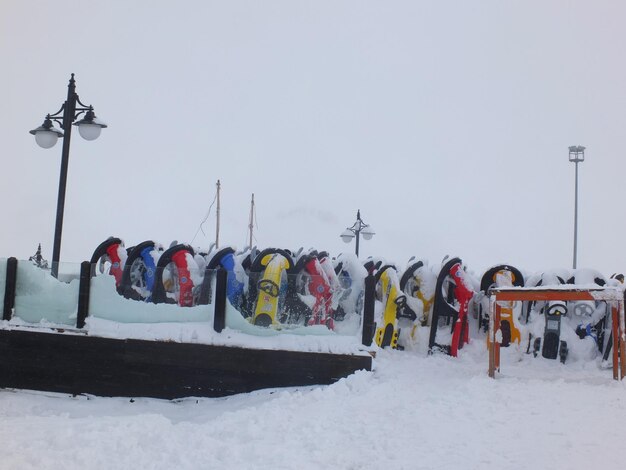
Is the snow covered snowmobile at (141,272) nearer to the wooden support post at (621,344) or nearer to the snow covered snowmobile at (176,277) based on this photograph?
the snow covered snowmobile at (176,277)

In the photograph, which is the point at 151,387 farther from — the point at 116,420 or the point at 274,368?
the point at 116,420

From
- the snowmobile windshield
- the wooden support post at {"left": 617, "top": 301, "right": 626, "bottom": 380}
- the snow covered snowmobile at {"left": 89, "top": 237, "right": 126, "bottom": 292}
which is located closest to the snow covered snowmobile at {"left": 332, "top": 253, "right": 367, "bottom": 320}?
the snowmobile windshield

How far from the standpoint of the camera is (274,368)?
9.63m

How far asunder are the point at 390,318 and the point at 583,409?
4.93 metres

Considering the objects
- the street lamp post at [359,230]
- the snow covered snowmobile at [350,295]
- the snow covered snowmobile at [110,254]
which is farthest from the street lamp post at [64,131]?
the street lamp post at [359,230]

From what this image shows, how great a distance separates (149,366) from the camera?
389 inches

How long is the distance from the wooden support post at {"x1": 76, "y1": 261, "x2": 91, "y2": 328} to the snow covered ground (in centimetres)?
145

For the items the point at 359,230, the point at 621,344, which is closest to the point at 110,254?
the point at 621,344

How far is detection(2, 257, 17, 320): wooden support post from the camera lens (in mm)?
10703

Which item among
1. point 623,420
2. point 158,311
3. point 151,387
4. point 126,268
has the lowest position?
point 151,387

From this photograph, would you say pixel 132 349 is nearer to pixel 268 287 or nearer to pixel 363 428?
pixel 268 287

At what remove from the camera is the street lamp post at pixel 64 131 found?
1166 cm

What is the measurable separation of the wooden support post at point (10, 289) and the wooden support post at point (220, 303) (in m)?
3.80

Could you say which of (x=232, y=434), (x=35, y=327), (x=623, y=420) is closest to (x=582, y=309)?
(x=623, y=420)
